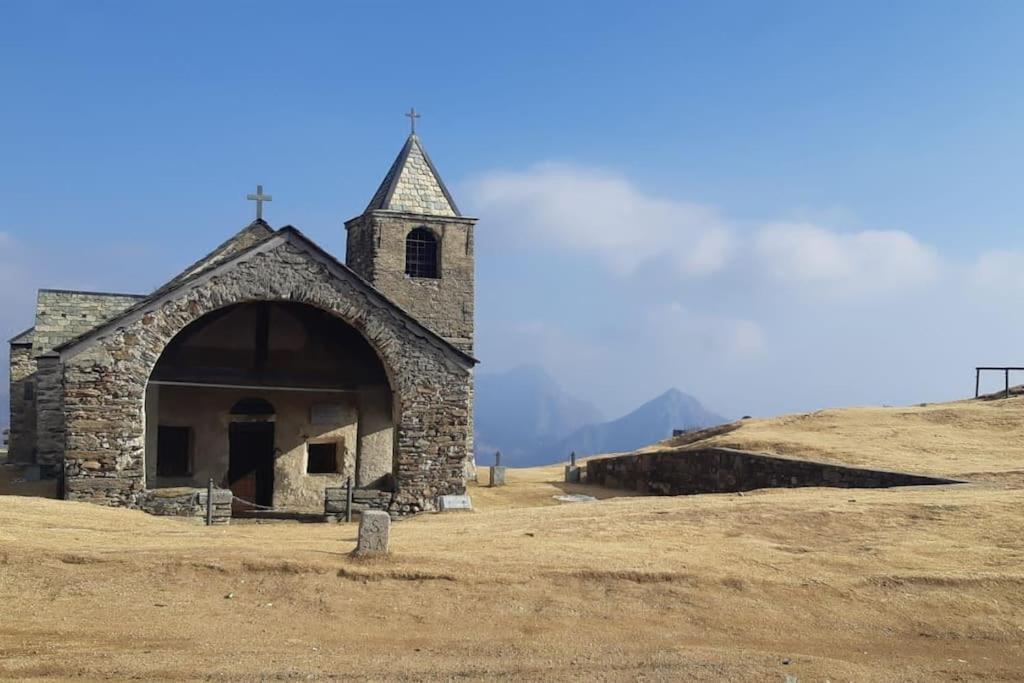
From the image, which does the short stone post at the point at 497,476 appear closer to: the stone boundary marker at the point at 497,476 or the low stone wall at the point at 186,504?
the stone boundary marker at the point at 497,476

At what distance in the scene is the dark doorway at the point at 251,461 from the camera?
74.0ft

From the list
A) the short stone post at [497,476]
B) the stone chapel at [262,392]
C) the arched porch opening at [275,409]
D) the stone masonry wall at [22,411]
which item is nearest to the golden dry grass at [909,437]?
the short stone post at [497,476]

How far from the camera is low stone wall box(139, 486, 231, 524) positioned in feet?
59.0

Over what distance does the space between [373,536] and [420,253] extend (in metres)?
20.2

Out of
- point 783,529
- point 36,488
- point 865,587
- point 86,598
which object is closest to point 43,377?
point 36,488

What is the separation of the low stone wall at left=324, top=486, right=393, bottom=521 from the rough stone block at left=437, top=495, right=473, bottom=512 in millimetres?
944

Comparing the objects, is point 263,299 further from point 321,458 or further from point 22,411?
point 22,411

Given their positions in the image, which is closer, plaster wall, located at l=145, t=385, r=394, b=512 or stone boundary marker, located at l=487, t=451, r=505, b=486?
plaster wall, located at l=145, t=385, r=394, b=512

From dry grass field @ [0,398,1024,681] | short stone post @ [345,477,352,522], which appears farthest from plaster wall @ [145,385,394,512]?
dry grass field @ [0,398,1024,681]

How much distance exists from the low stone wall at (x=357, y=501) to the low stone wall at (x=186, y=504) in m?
2.03

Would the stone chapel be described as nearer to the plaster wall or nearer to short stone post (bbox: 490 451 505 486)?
the plaster wall

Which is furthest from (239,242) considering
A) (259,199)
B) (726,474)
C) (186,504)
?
(726,474)

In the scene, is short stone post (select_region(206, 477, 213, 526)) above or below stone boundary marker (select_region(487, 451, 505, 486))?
above

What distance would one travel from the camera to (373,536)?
35.3 feet
